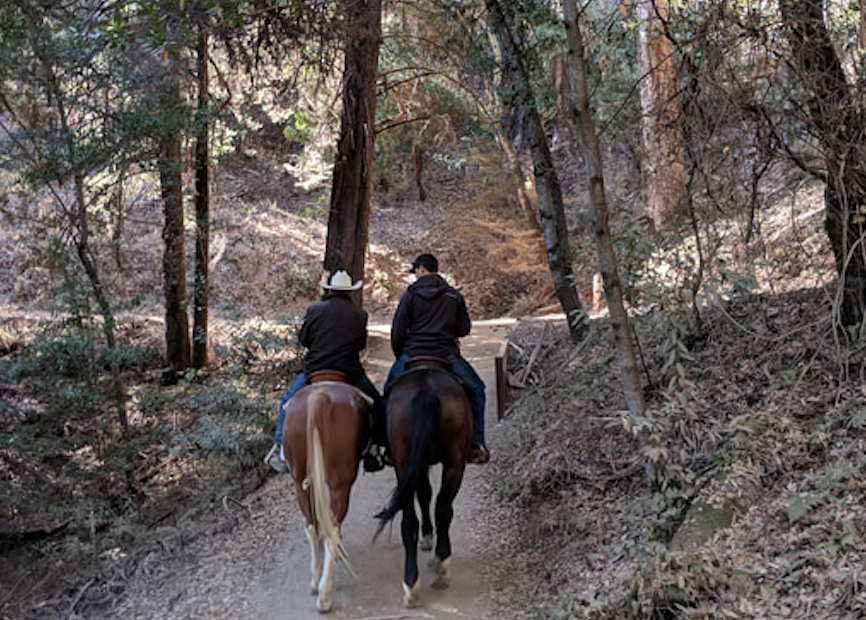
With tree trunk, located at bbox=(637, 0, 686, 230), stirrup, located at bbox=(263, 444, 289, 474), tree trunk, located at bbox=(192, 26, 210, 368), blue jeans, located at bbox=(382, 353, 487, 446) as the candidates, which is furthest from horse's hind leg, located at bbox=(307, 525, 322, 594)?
tree trunk, located at bbox=(637, 0, 686, 230)

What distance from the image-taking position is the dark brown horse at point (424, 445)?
20.3 feet

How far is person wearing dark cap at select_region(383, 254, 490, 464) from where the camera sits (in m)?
7.15

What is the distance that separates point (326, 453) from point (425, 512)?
4.44 feet

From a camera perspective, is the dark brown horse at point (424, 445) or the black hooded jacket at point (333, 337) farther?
the black hooded jacket at point (333, 337)

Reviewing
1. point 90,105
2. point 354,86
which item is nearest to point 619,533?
point 354,86

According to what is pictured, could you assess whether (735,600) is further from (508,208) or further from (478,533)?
(508,208)

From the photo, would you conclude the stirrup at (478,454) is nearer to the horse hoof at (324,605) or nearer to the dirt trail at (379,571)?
the dirt trail at (379,571)

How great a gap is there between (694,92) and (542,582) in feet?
15.3

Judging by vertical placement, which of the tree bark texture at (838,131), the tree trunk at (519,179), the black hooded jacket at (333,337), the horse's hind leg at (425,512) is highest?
the tree trunk at (519,179)

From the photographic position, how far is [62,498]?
11.1 m

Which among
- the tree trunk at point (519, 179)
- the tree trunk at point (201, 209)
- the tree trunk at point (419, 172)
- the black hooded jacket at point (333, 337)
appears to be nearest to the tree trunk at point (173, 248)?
Result: the tree trunk at point (201, 209)

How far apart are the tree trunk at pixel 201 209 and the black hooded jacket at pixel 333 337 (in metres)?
6.33

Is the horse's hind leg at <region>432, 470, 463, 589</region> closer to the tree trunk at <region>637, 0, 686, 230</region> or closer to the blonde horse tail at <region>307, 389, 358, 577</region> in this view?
the blonde horse tail at <region>307, 389, 358, 577</region>

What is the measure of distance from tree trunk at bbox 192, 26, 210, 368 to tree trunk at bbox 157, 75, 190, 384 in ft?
1.09
